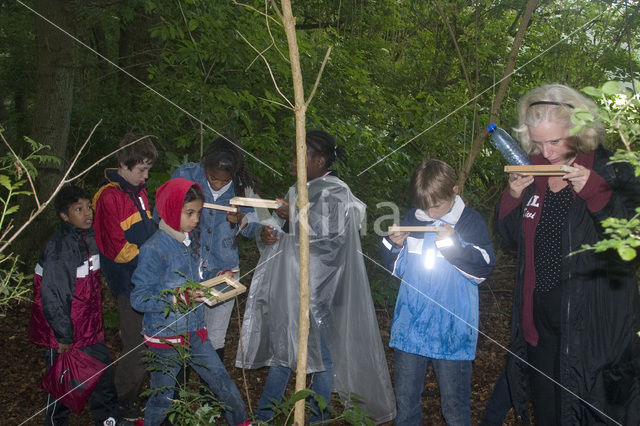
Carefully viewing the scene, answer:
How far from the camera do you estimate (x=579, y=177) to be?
224 centimetres

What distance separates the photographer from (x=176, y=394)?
3299 mm

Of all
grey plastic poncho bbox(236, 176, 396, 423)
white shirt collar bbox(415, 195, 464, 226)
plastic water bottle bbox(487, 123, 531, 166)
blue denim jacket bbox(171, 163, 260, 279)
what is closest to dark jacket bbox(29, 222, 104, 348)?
blue denim jacket bbox(171, 163, 260, 279)

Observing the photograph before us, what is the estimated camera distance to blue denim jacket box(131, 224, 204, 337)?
114 inches

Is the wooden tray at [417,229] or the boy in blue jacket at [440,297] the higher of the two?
the wooden tray at [417,229]

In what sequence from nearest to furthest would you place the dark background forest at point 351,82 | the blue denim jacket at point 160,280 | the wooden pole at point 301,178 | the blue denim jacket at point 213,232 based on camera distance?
the wooden pole at point 301,178
the blue denim jacket at point 160,280
the blue denim jacket at point 213,232
the dark background forest at point 351,82

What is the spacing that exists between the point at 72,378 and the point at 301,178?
6.31 ft

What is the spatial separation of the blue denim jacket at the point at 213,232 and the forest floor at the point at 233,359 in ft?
3.49

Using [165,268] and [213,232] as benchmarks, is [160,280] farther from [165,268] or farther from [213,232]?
[213,232]

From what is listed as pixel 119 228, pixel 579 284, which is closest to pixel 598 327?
pixel 579 284

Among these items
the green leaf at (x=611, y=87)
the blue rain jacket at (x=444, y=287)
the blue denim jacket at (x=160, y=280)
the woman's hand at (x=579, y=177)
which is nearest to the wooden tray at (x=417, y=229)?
the blue rain jacket at (x=444, y=287)

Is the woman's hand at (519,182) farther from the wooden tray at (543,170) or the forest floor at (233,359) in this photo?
the forest floor at (233,359)

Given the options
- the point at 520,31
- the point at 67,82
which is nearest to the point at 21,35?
the point at 67,82

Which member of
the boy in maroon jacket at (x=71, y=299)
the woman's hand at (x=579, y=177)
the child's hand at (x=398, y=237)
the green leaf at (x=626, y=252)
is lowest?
the boy in maroon jacket at (x=71, y=299)

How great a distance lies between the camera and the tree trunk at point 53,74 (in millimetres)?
5551
